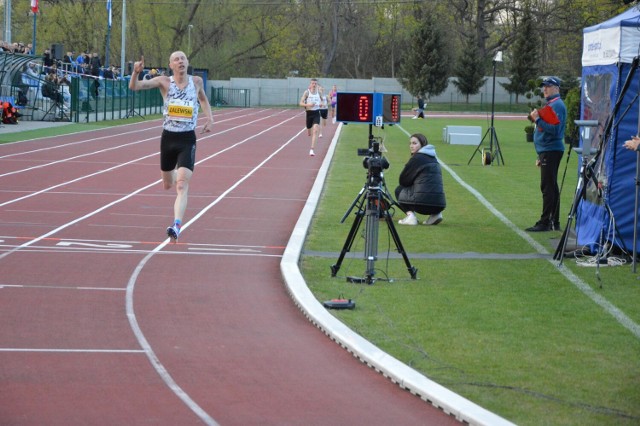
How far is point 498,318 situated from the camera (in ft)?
31.8

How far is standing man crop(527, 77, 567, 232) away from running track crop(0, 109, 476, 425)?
3839 mm

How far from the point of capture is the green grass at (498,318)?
7161 millimetres

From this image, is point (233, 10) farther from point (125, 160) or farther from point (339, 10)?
point (125, 160)

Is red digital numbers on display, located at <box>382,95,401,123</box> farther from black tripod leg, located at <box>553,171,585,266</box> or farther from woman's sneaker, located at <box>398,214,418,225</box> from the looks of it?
black tripod leg, located at <box>553,171,585,266</box>

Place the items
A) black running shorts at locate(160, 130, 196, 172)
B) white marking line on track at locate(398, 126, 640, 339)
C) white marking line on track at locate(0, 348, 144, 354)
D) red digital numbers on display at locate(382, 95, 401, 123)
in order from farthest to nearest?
red digital numbers on display at locate(382, 95, 401, 123)
black running shorts at locate(160, 130, 196, 172)
white marking line on track at locate(398, 126, 640, 339)
white marking line on track at locate(0, 348, 144, 354)

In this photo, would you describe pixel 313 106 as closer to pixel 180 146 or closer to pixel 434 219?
pixel 434 219

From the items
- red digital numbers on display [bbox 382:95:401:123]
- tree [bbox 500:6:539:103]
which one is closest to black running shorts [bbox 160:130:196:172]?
red digital numbers on display [bbox 382:95:401:123]

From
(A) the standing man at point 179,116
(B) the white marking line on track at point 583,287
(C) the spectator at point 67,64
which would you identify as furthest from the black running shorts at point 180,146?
(C) the spectator at point 67,64

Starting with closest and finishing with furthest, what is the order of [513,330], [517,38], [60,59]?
[513,330] < [60,59] < [517,38]

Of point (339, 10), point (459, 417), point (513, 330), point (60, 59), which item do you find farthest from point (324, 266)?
point (339, 10)

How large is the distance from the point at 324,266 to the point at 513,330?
369 centimetres

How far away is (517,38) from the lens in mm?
82875

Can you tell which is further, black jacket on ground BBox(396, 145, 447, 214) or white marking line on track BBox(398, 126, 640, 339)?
black jacket on ground BBox(396, 145, 447, 214)

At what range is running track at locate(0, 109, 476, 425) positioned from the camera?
6.77 meters
